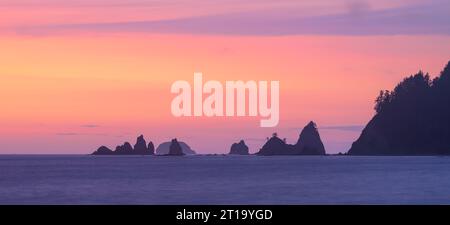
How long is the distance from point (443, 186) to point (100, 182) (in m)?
38.2

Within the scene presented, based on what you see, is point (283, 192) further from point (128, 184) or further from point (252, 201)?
point (128, 184)

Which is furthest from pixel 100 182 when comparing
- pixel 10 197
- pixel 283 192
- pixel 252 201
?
pixel 252 201

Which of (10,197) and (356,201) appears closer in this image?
(356,201)

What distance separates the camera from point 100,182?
87438 millimetres

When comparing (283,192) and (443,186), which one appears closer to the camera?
(283,192)

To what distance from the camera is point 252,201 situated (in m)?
56.8

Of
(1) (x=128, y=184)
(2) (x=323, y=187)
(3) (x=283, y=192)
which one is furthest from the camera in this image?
(1) (x=128, y=184)
